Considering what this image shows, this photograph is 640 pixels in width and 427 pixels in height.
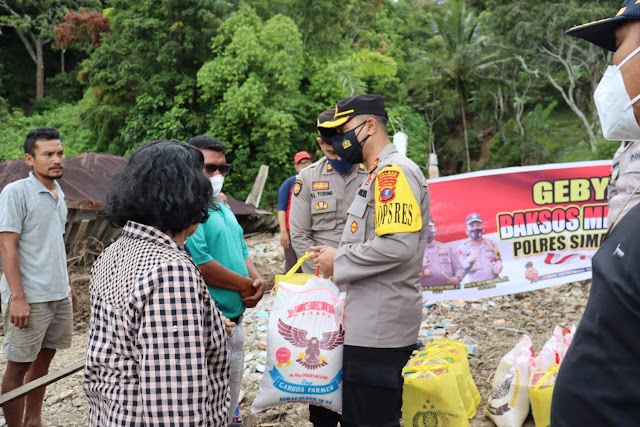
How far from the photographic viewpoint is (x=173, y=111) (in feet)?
59.3

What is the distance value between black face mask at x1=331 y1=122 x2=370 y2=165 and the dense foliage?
13.7 metres

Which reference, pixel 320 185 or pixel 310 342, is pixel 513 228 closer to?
pixel 320 185

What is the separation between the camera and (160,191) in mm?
1816

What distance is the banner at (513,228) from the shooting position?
5797 millimetres

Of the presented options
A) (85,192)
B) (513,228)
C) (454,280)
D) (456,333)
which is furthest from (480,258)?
(85,192)

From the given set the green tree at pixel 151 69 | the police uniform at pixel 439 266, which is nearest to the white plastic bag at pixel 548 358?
the police uniform at pixel 439 266

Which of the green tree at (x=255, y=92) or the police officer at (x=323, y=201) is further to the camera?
the green tree at (x=255, y=92)

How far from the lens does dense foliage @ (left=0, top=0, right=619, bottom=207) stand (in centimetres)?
1738

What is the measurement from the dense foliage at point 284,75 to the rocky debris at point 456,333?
35.2 ft

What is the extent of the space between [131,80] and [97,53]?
168 cm

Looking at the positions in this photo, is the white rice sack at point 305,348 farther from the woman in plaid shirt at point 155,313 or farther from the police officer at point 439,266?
the police officer at point 439,266

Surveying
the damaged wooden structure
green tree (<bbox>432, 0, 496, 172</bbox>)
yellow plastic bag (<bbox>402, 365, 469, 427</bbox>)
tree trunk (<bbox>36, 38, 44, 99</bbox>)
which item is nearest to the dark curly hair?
yellow plastic bag (<bbox>402, 365, 469, 427</bbox>)

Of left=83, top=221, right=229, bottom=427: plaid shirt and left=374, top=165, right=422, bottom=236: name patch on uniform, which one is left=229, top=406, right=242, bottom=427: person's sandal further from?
left=83, top=221, right=229, bottom=427: plaid shirt

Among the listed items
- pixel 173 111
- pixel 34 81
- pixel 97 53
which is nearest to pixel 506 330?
pixel 173 111
